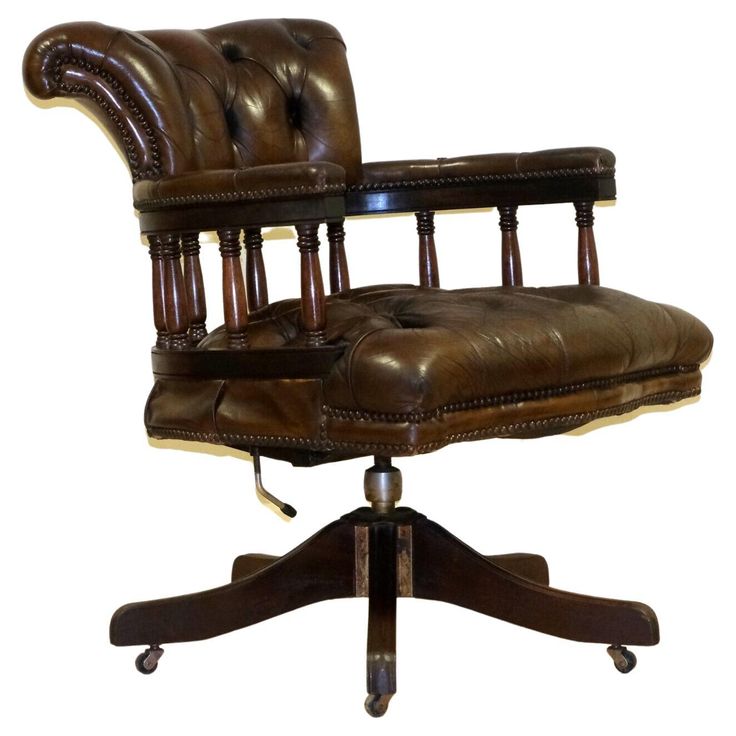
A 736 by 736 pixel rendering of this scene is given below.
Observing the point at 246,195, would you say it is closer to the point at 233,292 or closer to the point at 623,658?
the point at 233,292

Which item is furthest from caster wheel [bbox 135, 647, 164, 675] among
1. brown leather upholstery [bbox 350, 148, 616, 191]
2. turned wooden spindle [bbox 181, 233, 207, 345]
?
brown leather upholstery [bbox 350, 148, 616, 191]

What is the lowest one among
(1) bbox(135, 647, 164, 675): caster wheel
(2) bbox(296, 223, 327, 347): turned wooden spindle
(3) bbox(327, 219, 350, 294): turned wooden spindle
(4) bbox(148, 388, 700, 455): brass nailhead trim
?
(1) bbox(135, 647, 164, 675): caster wheel

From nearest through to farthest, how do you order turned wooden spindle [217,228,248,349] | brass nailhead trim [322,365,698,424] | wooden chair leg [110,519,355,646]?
brass nailhead trim [322,365,698,424], turned wooden spindle [217,228,248,349], wooden chair leg [110,519,355,646]

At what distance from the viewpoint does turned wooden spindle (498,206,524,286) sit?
281 cm

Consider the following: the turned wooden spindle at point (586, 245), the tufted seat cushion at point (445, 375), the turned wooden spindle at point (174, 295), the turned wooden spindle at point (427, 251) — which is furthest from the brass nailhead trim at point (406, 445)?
the turned wooden spindle at point (427, 251)

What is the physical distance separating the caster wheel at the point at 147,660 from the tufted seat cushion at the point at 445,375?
419 millimetres

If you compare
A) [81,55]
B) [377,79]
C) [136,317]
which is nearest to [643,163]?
[377,79]

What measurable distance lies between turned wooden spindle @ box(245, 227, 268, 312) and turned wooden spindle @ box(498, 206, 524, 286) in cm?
41

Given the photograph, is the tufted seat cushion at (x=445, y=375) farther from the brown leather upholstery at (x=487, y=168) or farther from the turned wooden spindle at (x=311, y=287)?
the brown leather upholstery at (x=487, y=168)

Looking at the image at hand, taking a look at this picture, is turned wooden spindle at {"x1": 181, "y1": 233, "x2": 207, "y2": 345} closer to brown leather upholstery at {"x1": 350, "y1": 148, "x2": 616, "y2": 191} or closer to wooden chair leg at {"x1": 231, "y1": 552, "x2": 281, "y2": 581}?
brown leather upholstery at {"x1": 350, "y1": 148, "x2": 616, "y2": 191}

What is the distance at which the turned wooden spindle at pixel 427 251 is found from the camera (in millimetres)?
2863

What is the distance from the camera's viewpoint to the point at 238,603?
8.73ft

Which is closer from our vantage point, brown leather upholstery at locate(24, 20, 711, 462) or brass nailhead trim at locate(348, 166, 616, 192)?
brown leather upholstery at locate(24, 20, 711, 462)

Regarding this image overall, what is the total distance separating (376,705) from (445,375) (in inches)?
21.9
